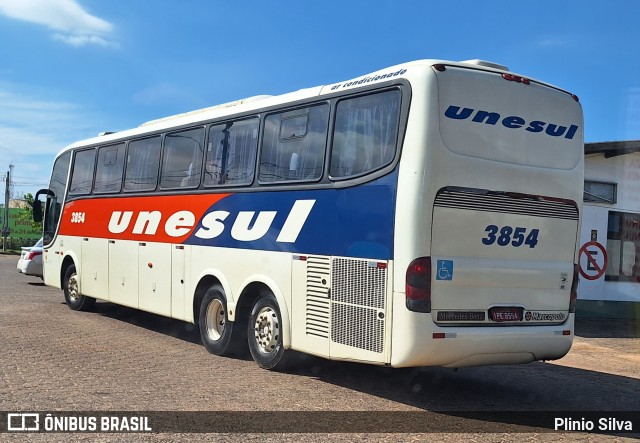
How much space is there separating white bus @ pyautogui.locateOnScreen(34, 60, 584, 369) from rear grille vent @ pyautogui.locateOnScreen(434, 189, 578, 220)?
0.02m

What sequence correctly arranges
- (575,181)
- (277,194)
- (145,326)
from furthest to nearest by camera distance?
(145,326) → (277,194) → (575,181)

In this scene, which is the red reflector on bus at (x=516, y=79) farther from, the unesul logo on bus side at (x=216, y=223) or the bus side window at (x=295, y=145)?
the unesul logo on bus side at (x=216, y=223)

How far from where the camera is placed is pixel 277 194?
9.23m

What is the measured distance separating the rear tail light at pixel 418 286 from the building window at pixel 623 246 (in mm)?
12820

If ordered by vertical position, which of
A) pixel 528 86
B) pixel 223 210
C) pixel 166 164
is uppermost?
pixel 528 86

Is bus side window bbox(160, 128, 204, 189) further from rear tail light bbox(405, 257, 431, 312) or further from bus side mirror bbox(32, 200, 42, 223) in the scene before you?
bus side mirror bbox(32, 200, 42, 223)

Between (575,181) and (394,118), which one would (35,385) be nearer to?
(394,118)

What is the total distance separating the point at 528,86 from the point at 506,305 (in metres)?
2.46

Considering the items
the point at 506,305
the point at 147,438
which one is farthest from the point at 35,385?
the point at 506,305

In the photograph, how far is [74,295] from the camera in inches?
605

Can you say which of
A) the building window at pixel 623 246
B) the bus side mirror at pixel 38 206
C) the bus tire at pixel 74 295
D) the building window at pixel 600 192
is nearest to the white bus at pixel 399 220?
the bus tire at pixel 74 295

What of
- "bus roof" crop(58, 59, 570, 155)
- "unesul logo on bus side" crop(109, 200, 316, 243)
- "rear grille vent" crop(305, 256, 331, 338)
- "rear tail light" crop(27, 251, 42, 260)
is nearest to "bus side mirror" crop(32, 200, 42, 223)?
"bus roof" crop(58, 59, 570, 155)

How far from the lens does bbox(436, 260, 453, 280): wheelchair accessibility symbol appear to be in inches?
286

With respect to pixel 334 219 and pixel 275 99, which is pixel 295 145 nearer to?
pixel 275 99
